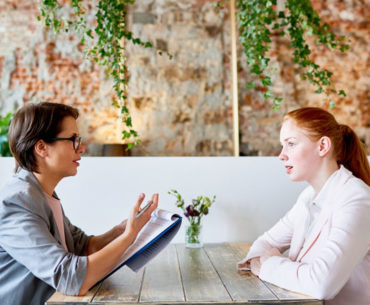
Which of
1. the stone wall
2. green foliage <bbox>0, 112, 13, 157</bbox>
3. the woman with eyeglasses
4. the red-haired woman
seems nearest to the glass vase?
the red-haired woman

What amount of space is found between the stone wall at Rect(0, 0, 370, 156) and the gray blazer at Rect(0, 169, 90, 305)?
1845mm

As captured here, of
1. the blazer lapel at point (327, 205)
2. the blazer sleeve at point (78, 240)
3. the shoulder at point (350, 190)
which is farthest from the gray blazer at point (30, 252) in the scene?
the shoulder at point (350, 190)

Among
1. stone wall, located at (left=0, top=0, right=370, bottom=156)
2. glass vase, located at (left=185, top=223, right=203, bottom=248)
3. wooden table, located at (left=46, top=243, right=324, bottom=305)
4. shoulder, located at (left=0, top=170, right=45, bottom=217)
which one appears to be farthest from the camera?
stone wall, located at (left=0, top=0, right=370, bottom=156)

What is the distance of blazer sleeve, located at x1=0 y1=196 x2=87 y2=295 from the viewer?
50.9 inches

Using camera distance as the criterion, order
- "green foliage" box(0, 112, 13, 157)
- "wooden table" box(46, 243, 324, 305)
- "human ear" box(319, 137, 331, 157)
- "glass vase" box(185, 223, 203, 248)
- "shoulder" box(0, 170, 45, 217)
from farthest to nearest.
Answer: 1. "green foliage" box(0, 112, 13, 157)
2. "glass vase" box(185, 223, 203, 248)
3. "human ear" box(319, 137, 331, 157)
4. "shoulder" box(0, 170, 45, 217)
5. "wooden table" box(46, 243, 324, 305)

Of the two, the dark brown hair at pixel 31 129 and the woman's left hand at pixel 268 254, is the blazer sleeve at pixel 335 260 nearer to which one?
the woman's left hand at pixel 268 254

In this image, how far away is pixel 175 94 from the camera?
10.9 ft

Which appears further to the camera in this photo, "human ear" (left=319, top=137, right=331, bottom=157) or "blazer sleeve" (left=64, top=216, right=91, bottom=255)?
"blazer sleeve" (left=64, top=216, right=91, bottom=255)

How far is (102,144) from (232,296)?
2181 mm

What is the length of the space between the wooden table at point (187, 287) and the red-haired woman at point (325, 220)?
0.25ft

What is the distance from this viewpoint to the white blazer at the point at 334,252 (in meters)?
1.29

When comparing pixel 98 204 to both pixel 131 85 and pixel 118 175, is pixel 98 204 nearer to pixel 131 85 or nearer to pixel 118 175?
pixel 118 175

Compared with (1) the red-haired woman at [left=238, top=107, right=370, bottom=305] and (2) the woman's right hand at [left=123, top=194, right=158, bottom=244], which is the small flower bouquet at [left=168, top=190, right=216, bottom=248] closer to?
(1) the red-haired woman at [left=238, top=107, right=370, bottom=305]

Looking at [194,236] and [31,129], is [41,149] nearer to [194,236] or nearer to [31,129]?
[31,129]
